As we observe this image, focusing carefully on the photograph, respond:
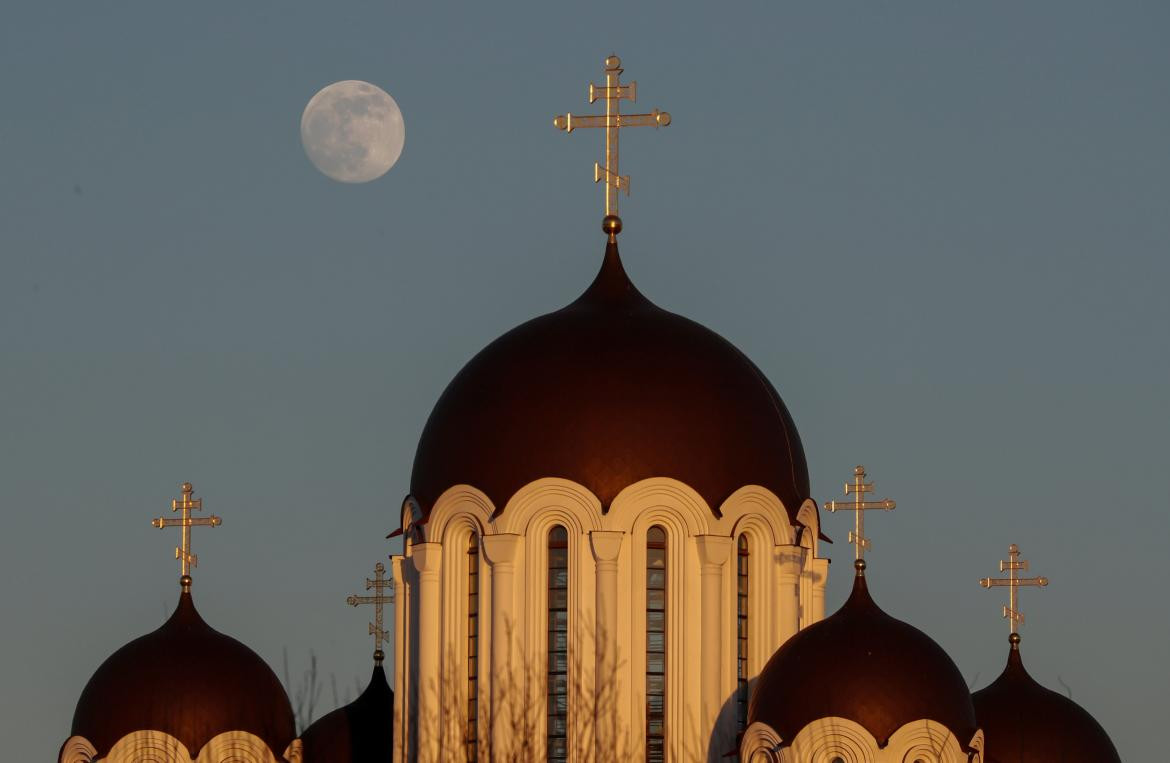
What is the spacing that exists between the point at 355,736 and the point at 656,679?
17.1 feet

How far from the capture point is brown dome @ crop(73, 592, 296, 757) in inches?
1800

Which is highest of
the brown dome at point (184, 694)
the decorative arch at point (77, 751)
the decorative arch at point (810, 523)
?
the decorative arch at point (810, 523)

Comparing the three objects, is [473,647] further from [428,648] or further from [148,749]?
[148,749]

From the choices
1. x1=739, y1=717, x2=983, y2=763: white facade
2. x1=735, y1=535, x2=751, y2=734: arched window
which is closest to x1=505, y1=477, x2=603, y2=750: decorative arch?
x1=735, y1=535, x2=751, y2=734: arched window

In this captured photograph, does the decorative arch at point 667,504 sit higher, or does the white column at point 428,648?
the decorative arch at point 667,504

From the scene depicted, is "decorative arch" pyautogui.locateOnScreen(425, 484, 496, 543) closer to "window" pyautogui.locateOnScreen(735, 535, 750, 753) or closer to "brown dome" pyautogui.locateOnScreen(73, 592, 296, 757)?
"window" pyautogui.locateOnScreen(735, 535, 750, 753)

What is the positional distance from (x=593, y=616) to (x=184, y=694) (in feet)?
17.0

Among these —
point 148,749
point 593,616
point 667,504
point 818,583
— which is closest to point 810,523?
point 818,583

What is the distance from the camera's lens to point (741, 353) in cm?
4588

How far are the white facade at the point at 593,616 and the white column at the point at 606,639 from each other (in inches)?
0.4

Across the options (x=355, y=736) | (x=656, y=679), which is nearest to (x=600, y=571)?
(x=656, y=679)

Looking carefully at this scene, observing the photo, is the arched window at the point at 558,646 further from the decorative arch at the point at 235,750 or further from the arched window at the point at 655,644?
the decorative arch at the point at 235,750

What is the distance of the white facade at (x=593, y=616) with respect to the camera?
43.5 metres

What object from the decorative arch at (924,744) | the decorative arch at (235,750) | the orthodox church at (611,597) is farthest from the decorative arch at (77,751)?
the decorative arch at (924,744)
